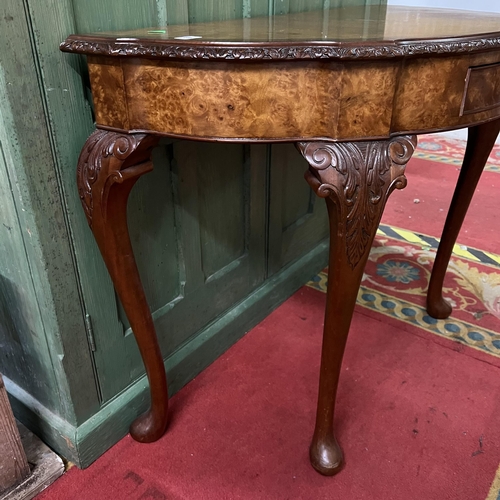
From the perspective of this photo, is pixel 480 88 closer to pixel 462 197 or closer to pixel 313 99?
pixel 313 99

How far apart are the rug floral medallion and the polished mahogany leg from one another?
2.2 inches

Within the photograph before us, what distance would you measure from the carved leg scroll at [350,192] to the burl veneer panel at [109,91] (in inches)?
10.0

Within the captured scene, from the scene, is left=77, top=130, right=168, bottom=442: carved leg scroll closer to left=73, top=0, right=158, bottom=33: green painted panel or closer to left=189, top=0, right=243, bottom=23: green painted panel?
left=73, top=0, right=158, bottom=33: green painted panel

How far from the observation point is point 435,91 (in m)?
0.66

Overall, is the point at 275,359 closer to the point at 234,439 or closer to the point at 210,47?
the point at 234,439

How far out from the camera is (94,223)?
781 millimetres

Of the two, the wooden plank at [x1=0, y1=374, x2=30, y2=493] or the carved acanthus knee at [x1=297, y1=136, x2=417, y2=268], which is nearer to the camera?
the carved acanthus knee at [x1=297, y1=136, x2=417, y2=268]

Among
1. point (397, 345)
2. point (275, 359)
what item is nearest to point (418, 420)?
point (397, 345)

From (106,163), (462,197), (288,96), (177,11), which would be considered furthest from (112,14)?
(462,197)

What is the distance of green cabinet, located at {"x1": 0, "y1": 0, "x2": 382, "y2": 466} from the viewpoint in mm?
721

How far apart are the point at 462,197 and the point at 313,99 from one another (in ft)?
2.37

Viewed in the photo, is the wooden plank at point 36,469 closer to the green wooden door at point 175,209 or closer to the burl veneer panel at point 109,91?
the green wooden door at point 175,209

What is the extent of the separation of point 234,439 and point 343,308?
1.38ft

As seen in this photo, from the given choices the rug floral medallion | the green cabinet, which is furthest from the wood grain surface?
the rug floral medallion
